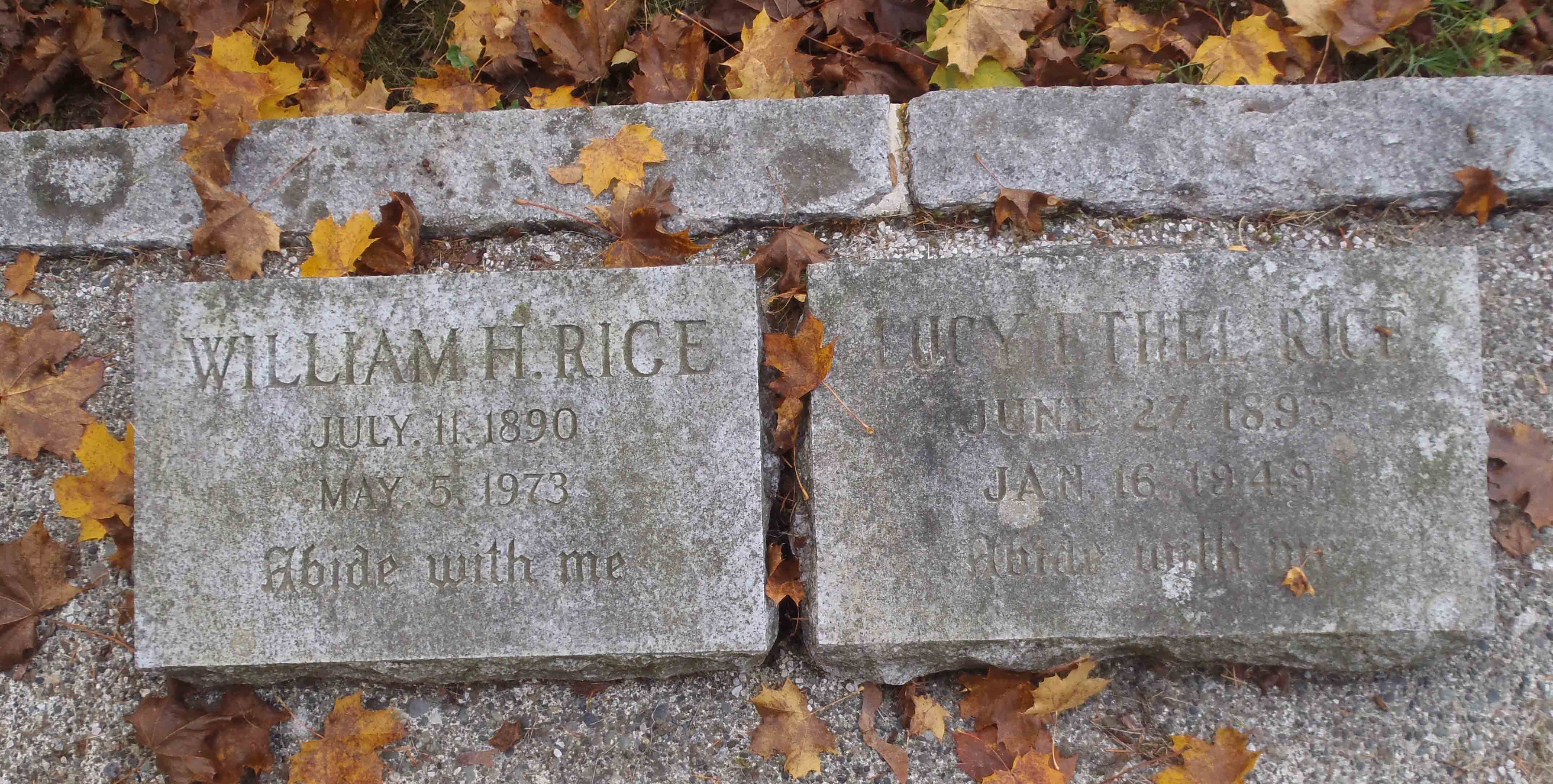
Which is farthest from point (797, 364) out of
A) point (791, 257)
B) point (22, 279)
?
point (22, 279)

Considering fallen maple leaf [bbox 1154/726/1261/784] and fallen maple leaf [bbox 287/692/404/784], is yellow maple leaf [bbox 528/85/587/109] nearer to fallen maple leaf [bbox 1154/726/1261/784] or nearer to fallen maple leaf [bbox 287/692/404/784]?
fallen maple leaf [bbox 287/692/404/784]

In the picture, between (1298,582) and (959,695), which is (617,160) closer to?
(959,695)

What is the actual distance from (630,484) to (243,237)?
1.24 m

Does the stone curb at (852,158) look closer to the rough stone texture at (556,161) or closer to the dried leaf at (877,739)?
the rough stone texture at (556,161)

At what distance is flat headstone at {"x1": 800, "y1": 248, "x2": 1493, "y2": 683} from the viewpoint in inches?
78.6

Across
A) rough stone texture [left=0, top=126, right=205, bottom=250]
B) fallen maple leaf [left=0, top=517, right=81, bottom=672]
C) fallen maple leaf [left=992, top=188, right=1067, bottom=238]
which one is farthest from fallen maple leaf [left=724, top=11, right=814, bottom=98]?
fallen maple leaf [left=0, top=517, right=81, bottom=672]

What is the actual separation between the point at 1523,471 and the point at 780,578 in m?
1.85

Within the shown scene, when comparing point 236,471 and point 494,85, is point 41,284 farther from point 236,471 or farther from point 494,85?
point 494,85

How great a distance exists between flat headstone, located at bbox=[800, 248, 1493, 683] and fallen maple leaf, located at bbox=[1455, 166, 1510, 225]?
0.39 m

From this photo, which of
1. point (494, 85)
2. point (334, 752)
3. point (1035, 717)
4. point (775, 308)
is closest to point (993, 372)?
point (775, 308)

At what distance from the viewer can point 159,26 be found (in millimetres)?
2545

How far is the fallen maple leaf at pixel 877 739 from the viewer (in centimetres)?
216

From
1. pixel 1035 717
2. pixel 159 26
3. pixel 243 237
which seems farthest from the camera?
pixel 159 26

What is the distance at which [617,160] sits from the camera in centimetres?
230
